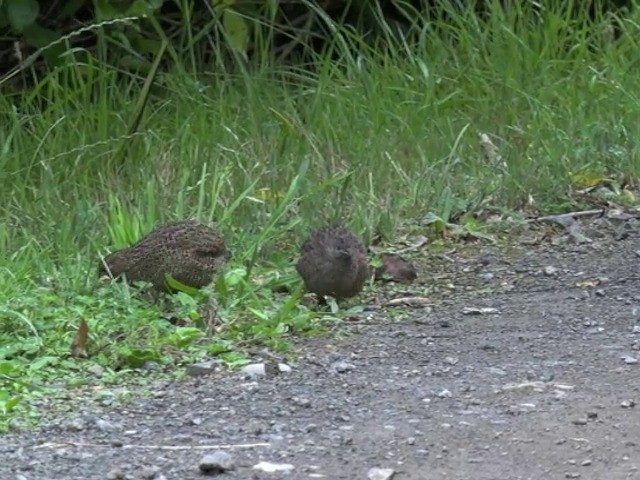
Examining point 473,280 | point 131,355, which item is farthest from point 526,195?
point 131,355

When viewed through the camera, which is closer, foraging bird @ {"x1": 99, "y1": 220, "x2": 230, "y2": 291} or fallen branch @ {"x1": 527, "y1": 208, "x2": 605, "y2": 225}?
foraging bird @ {"x1": 99, "y1": 220, "x2": 230, "y2": 291}

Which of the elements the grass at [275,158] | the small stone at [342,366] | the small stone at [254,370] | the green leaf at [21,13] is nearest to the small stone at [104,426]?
the grass at [275,158]

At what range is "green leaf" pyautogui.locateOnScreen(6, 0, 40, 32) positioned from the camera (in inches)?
314

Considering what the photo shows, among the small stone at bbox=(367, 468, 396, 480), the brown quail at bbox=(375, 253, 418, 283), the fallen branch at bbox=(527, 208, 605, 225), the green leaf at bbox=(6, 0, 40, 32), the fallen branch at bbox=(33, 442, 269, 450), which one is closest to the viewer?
the small stone at bbox=(367, 468, 396, 480)

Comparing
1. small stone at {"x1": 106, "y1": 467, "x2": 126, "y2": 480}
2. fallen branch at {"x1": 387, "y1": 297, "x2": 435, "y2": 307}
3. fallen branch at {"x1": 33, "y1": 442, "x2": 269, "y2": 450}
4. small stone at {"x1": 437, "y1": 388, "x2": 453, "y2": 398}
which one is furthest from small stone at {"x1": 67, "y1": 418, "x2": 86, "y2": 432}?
fallen branch at {"x1": 387, "y1": 297, "x2": 435, "y2": 307}

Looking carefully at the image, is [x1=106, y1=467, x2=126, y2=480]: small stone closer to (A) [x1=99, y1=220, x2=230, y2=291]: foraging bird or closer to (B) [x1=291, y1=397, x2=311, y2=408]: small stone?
(B) [x1=291, y1=397, x2=311, y2=408]: small stone

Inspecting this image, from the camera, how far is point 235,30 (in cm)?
772

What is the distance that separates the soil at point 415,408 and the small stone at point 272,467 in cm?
2

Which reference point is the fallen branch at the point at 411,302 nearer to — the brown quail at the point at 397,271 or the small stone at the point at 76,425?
the brown quail at the point at 397,271

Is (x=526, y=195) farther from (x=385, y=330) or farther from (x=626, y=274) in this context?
(x=385, y=330)

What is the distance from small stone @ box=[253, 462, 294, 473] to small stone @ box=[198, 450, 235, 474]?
0.22 feet

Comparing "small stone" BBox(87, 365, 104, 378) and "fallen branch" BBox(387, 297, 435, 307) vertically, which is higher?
"small stone" BBox(87, 365, 104, 378)

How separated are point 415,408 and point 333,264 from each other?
1237mm

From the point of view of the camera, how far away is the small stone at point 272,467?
151 inches
